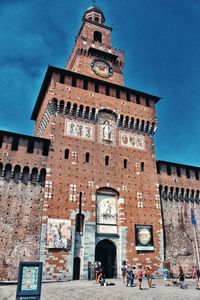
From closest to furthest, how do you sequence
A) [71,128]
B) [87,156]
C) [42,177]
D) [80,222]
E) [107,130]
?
[80,222]
[42,177]
[87,156]
[71,128]
[107,130]

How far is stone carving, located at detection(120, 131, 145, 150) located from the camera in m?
25.3

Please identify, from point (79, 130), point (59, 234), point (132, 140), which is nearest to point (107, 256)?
point (59, 234)

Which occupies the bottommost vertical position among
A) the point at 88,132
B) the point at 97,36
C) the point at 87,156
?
the point at 87,156

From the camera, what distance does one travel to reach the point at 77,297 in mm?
12008

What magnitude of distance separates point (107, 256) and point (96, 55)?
20.9m

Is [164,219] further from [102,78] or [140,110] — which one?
[102,78]

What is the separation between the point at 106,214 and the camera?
22.0m

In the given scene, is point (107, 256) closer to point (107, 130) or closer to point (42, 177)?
point (42, 177)

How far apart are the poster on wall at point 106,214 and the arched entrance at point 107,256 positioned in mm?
1085

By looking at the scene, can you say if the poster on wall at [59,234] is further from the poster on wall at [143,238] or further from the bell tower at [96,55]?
the bell tower at [96,55]

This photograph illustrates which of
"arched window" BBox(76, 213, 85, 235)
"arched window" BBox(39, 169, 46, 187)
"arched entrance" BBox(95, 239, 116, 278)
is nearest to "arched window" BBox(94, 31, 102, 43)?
"arched window" BBox(39, 169, 46, 187)

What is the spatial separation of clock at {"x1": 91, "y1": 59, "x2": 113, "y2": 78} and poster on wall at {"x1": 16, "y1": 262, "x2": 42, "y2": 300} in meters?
23.7

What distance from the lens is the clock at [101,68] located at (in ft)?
94.3

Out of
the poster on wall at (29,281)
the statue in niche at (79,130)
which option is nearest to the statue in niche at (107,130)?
the statue in niche at (79,130)
